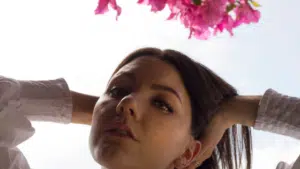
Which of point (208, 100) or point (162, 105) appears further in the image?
point (208, 100)

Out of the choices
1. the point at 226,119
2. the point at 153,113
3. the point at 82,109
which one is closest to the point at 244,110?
the point at 226,119

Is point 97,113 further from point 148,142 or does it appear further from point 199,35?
point 199,35

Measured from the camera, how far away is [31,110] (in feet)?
4.35

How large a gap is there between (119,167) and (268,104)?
1.42 ft

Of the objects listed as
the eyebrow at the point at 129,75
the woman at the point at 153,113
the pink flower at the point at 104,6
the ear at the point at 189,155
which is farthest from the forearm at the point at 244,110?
the pink flower at the point at 104,6

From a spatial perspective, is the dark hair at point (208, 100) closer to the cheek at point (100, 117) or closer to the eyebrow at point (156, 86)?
the eyebrow at point (156, 86)

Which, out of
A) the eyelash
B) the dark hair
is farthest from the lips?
the dark hair

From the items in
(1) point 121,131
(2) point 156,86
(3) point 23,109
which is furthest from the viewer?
(3) point 23,109

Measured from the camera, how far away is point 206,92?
51.9 inches

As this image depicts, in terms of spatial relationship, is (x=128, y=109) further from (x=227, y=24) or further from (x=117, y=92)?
(x=227, y=24)

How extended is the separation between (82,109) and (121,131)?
0.31 meters

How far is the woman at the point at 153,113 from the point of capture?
111 cm

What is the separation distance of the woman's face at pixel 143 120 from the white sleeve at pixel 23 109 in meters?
0.17

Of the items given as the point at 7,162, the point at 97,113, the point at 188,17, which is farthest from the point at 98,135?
the point at 188,17
